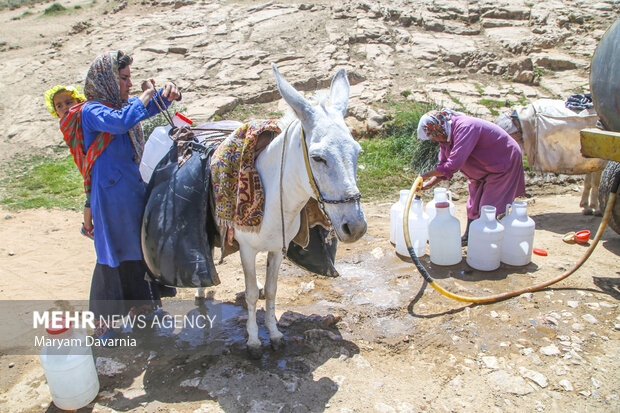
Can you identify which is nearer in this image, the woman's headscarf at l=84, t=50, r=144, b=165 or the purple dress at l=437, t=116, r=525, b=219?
the woman's headscarf at l=84, t=50, r=144, b=165

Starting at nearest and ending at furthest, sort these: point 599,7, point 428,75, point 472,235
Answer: point 472,235 → point 428,75 → point 599,7

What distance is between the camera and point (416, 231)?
4.63 metres

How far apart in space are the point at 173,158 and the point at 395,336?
6.97 feet

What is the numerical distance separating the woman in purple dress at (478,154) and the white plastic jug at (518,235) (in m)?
0.34

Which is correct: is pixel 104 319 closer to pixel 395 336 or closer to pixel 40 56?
pixel 395 336

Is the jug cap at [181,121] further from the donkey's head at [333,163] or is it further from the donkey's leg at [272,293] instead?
the donkey's head at [333,163]

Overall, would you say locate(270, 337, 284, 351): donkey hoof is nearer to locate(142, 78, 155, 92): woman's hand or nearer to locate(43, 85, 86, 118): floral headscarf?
locate(142, 78, 155, 92): woman's hand

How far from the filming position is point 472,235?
14.0 ft

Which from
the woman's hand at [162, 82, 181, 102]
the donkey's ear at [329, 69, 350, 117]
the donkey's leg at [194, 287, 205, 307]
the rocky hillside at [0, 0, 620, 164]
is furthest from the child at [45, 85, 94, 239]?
the rocky hillside at [0, 0, 620, 164]

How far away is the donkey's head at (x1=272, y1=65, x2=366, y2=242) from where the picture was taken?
2332 mm

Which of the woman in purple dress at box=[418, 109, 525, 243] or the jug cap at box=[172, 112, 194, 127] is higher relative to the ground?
the jug cap at box=[172, 112, 194, 127]

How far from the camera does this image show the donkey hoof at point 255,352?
3.13 metres

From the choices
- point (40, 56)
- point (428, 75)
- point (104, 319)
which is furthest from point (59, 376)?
point (40, 56)

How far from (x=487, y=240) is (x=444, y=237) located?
1.29 feet
